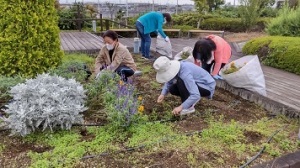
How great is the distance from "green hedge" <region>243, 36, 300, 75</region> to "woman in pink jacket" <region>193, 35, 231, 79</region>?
2.54 meters

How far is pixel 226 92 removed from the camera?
423cm

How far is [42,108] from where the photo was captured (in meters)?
2.61

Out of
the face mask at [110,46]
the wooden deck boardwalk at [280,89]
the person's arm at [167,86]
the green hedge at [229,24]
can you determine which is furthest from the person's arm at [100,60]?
the green hedge at [229,24]

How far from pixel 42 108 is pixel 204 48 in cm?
238

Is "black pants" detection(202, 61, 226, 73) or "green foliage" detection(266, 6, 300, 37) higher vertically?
"green foliage" detection(266, 6, 300, 37)

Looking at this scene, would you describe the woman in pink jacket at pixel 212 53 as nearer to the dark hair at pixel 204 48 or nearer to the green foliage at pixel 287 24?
the dark hair at pixel 204 48

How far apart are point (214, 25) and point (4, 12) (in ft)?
39.4

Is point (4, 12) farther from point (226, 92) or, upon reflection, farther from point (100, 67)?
point (226, 92)

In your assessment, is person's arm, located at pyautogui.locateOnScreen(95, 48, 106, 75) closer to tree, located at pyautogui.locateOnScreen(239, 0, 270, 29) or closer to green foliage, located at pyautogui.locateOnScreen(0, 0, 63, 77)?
green foliage, located at pyautogui.locateOnScreen(0, 0, 63, 77)

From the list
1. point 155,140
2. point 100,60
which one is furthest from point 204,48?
point 155,140

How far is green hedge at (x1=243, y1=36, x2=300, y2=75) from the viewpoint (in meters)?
6.27

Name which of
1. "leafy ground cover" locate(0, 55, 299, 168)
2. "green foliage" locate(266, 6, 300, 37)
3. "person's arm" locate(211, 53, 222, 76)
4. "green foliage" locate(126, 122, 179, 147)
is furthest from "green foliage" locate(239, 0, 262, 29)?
"green foliage" locate(126, 122, 179, 147)

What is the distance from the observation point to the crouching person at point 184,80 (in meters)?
2.99

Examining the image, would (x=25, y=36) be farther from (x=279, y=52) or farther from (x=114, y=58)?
(x=279, y=52)
